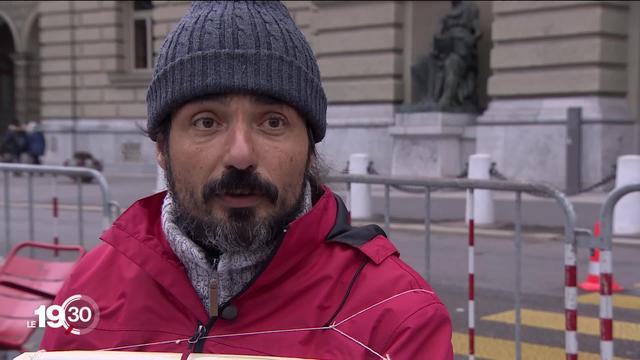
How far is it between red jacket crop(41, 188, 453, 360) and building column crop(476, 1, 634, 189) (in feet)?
47.2

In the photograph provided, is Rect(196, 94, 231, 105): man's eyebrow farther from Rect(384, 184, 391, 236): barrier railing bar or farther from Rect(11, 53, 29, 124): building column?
Rect(11, 53, 29, 124): building column

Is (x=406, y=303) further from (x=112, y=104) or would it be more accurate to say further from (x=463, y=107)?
(x=112, y=104)

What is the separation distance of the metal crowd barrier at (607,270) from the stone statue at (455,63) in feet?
42.5

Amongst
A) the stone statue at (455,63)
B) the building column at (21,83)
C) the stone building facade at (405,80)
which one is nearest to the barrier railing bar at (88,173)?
the stone building facade at (405,80)

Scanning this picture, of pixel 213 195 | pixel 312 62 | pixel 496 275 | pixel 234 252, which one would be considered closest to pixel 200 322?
pixel 234 252

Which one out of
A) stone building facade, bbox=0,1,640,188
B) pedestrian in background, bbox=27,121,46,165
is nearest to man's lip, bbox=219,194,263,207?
stone building facade, bbox=0,1,640,188

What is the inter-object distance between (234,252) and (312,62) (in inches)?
16.8

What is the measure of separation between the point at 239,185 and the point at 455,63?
16.4m

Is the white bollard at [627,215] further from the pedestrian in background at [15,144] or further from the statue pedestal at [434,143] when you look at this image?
the pedestrian in background at [15,144]

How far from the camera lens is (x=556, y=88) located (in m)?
16.0

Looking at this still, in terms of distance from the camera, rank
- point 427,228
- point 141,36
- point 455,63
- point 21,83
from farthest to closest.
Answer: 1. point 21,83
2. point 141,36
3. point 455,63
4. point 427,228

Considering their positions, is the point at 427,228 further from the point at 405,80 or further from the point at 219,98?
the point at 405,80

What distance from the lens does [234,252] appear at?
1667 mm

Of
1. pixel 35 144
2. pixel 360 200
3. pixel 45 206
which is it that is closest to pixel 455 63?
pixel 45 206
